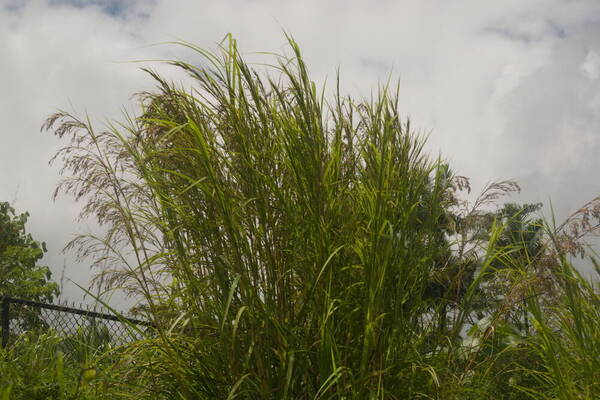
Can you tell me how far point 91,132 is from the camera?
8.08 ft

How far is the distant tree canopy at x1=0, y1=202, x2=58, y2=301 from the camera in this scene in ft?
29.3

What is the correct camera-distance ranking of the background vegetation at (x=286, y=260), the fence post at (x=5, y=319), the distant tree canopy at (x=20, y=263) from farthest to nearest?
the distant tree canopy at (x=20, y=263) → the fence post at (x=5, y=319) → the background vegetation at (x=286, y=260)

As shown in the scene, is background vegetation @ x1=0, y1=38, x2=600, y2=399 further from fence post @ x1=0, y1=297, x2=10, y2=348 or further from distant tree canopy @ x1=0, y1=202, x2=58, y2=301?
distant tree canopy @ x1=0, y1=202, x2=58, y2=301

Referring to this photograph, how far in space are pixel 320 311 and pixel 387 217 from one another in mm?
463

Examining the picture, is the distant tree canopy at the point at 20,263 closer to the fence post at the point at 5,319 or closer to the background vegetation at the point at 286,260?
the fence post at the point at 5,319

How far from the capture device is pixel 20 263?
9.22m

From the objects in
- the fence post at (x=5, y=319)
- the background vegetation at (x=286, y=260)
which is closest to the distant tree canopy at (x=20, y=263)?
the fence post at (x=5, y=319)

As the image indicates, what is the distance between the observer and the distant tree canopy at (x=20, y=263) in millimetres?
8922

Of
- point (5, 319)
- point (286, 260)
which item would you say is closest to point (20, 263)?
point (5, 319)

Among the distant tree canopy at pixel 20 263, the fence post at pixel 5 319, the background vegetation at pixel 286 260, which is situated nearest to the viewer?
the background vegetation at pixel 286 260

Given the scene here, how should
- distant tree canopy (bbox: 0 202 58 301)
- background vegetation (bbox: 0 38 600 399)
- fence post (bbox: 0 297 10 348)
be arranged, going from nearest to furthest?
background vegetation (bbox: 0 38 600 399), fence post (bbox: 0 297 10 348), distant tree canopy (bbox: 0 202 58 301)

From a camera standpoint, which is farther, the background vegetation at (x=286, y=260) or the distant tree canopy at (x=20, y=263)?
the distant tree canopy at (x=20, y=263)

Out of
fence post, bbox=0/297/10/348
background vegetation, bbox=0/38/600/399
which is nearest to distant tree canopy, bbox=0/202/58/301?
fence post, bbox=0/297/10/348

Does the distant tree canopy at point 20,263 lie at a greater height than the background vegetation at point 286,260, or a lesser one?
greater
